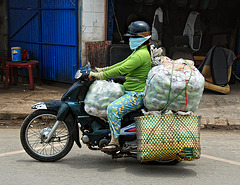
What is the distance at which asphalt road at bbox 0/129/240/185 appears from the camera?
4598mm

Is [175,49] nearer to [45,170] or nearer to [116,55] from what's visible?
[116,55]

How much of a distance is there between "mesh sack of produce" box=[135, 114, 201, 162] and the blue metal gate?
5.51 m

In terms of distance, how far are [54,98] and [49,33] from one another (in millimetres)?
2203

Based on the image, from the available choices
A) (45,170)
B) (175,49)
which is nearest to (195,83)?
(45,170)

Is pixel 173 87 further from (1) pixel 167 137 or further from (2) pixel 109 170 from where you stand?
(2) pixel 109 170

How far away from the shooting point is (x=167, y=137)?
452cm

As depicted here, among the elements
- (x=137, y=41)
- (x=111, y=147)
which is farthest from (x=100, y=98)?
(x=137, y=41)

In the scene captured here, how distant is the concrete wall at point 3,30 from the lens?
11336 mm

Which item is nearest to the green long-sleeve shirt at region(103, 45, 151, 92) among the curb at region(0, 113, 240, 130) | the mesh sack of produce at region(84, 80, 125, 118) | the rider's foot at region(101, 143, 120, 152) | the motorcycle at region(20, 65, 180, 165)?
the mesh sack of produce at region(84, 80, 125, 118)

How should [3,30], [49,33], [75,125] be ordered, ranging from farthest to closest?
[3,30] < [49,33] < [75,125]

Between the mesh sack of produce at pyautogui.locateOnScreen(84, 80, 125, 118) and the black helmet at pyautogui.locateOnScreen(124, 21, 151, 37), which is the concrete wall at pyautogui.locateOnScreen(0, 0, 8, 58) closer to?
the mesh sack of produce at pyautogui.locateOnScreen(84, 80, 125, 118)

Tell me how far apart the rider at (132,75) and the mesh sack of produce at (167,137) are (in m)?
0.31

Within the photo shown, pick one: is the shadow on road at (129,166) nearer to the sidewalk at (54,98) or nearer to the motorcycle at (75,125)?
the motorcycle at (75,125)

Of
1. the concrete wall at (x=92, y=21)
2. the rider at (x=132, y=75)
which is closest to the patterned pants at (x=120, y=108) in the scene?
the rider at (x=132, y=75)
